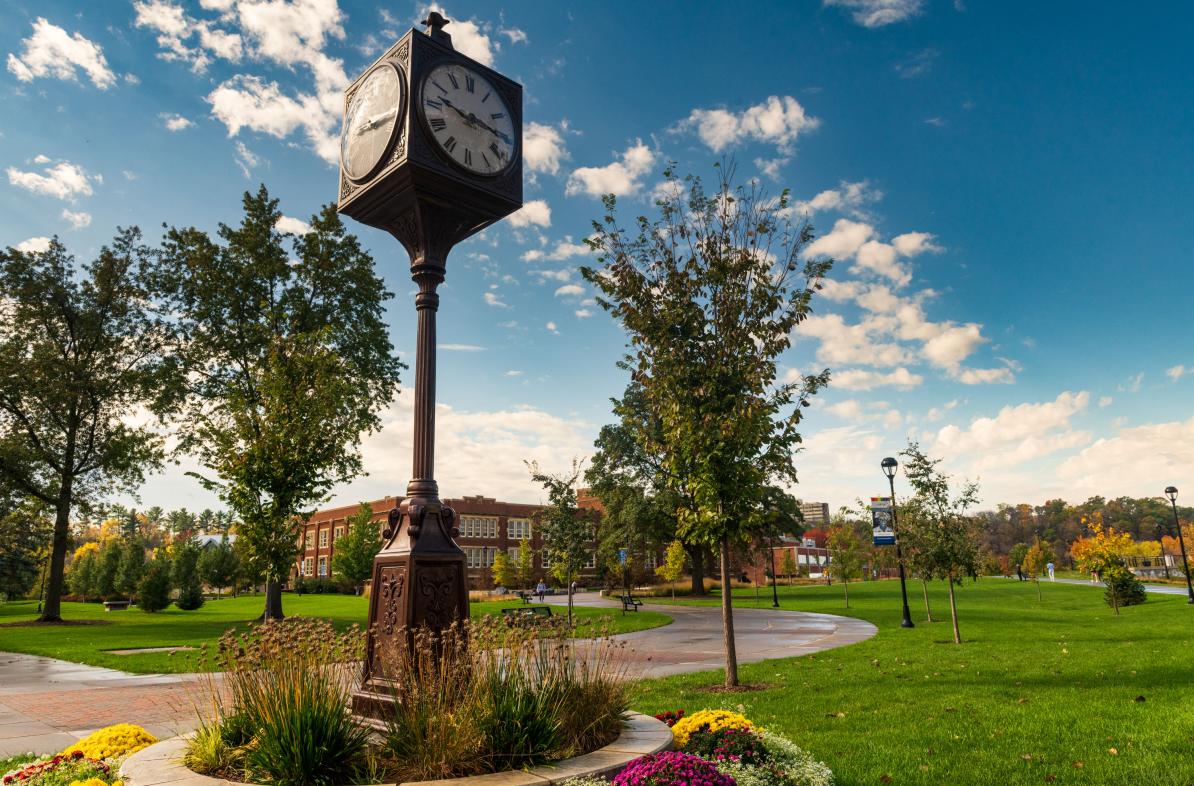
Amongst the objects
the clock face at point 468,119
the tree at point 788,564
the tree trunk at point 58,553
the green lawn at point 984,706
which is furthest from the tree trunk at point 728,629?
the tree at point 788,564

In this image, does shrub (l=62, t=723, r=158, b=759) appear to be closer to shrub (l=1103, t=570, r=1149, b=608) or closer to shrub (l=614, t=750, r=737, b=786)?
shrub (l=614, t=750, r=737, b=786)

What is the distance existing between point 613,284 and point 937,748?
7986 mm

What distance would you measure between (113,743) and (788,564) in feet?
259

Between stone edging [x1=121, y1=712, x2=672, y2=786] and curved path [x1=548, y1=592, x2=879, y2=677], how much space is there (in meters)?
5.76

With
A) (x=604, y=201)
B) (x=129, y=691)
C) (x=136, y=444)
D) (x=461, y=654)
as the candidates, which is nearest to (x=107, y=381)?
(x=136, y=444)

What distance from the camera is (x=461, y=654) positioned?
4.94 meters

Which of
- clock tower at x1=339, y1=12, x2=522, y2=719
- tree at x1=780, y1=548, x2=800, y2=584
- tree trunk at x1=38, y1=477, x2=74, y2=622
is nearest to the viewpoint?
clock tower at x1=339, y1=12, x2=522, y2=719

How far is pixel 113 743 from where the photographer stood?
219 inches

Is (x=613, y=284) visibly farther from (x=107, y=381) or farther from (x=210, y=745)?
(x=107, y=381)

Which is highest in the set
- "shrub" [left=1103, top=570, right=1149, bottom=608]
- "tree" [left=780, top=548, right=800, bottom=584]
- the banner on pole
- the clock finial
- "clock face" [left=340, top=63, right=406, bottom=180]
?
the clock finial

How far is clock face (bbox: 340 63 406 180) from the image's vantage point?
6418 millimetres

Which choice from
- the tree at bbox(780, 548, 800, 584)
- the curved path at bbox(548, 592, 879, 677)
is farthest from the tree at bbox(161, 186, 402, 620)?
the tree at bbox(780, 548, 800, 584)

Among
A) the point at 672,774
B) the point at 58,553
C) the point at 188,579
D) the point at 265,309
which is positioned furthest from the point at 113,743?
the point at 188,579

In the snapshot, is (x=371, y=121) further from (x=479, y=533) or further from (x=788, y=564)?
(x=788, y=564)
